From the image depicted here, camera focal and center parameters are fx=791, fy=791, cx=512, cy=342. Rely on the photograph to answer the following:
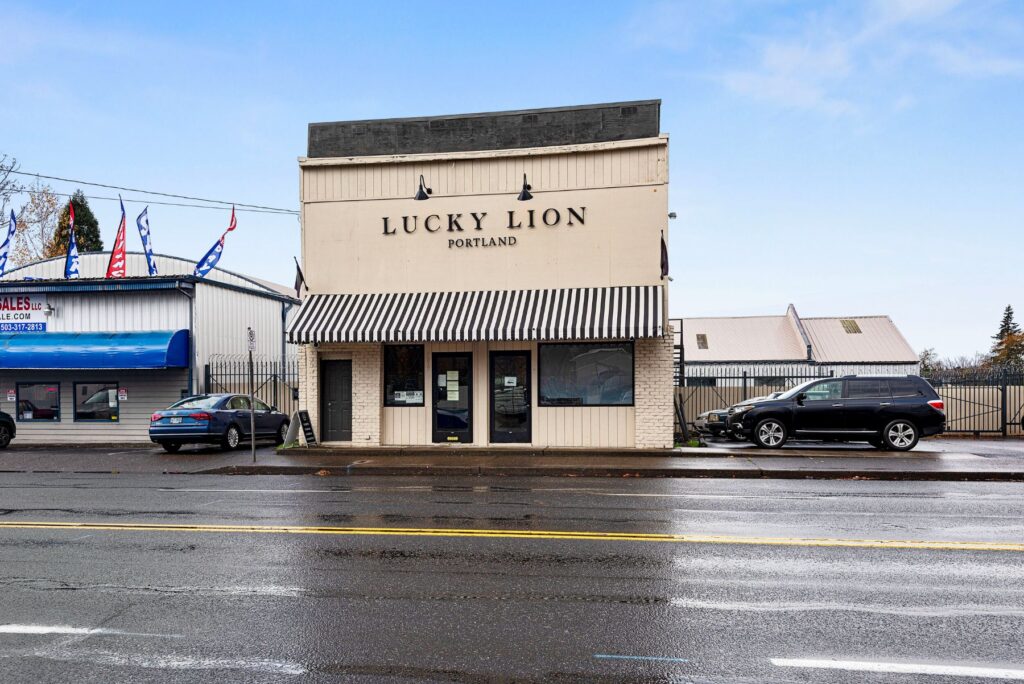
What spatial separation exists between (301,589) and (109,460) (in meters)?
14.7

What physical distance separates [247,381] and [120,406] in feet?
12.5

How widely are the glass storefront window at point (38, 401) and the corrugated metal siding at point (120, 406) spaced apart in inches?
6.3

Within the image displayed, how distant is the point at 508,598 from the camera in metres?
6.07

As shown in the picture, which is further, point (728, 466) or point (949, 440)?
point (949, 440)

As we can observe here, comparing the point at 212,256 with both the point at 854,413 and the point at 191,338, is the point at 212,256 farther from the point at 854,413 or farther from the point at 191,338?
the point at 854,413

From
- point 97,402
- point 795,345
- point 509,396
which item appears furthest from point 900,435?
point 795,345

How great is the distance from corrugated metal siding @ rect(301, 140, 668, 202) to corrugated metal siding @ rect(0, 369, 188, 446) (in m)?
8.65

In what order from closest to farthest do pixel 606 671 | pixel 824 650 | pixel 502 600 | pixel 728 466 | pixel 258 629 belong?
pixel 606 671 → pixel 824 650 → pixel 258 629 → pixel 502 600 → pixel 728 466

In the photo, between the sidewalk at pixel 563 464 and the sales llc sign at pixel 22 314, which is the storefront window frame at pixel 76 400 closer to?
the sales llc sign at pixel 22 314

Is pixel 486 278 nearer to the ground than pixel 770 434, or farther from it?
farther from it

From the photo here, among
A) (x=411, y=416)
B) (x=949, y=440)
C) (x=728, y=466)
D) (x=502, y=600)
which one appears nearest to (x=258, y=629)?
(x=502, y=600)

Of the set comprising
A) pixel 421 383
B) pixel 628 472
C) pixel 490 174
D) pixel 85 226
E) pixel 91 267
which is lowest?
pixel 628 472

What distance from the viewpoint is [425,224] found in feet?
64.0

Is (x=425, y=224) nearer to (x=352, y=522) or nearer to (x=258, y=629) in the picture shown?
(x=352, y=522)
